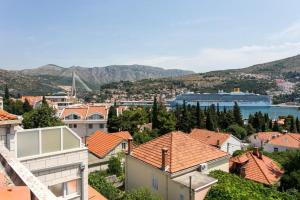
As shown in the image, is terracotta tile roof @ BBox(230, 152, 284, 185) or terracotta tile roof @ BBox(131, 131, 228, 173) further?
terracotta tile roof @ BBox(230, 152, 284, 185)

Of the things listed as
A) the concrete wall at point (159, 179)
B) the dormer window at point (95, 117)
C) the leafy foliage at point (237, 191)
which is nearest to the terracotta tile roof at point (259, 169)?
the concrete wall at point (159, 179)

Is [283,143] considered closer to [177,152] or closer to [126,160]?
[177,152]

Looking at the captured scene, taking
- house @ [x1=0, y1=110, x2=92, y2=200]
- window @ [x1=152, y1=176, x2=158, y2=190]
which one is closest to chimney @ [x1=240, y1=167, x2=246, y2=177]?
window @ [x1=152, y1=176, x2=158, y2=190]

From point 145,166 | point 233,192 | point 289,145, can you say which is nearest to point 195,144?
point 145,166

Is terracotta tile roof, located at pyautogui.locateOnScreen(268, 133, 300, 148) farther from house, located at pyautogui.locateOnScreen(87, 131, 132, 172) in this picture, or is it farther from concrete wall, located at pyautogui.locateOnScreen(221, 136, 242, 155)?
house, located at pyautogui.locateOnScreen(87, 131, 132, 172)

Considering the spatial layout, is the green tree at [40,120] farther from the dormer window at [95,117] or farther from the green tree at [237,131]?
the green tree at [237,131]

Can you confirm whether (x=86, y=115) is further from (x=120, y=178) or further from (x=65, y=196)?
(x=65, y=196)
